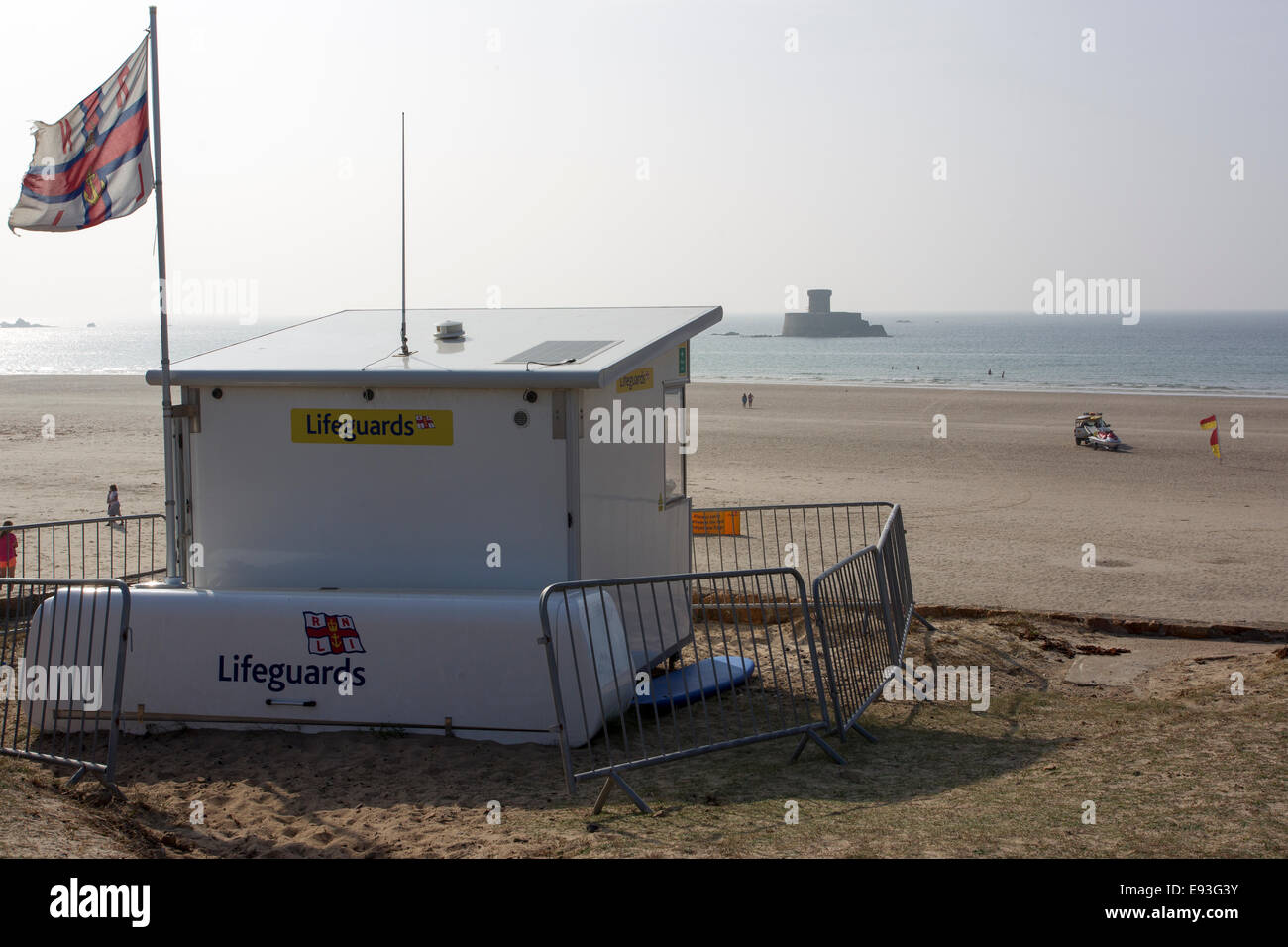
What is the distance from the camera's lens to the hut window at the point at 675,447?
9.80 meters

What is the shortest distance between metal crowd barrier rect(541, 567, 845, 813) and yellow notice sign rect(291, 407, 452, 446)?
61.6 inches

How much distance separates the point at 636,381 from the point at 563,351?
0.84 meters

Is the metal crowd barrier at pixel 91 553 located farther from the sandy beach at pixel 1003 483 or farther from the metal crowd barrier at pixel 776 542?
the metal crowd barrier at pixel 776 542

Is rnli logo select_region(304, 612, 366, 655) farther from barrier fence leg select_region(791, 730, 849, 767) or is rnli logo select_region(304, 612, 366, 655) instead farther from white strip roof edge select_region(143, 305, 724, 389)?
barrier fence leg select_region(791, 730, 849, 767)

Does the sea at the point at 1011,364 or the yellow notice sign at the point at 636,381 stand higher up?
the sea at the point at 1011,364

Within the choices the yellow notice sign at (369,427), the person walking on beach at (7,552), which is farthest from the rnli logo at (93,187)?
the person walking on beach at (7,552)

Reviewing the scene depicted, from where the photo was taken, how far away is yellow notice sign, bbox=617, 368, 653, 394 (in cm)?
862

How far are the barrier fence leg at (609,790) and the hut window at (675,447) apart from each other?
3.99 m

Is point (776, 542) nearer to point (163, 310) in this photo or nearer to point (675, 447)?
point (675, 447)

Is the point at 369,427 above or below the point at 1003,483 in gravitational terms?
above

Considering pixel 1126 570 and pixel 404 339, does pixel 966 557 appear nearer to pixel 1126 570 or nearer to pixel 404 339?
pixel 1126 570

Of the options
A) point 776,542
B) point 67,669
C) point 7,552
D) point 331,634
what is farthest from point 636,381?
point 776,542

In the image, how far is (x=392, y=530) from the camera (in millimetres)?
8141
